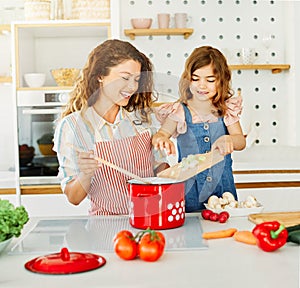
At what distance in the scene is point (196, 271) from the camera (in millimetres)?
1204

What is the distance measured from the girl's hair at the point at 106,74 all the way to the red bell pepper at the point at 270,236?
Answer: 2.28 feet

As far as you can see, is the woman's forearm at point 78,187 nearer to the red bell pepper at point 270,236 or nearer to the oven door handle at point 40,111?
the red bell pepper at point 270,236

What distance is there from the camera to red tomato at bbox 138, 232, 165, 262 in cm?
126

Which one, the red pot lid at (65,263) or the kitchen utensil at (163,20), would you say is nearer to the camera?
the red pot lid at (65,263)

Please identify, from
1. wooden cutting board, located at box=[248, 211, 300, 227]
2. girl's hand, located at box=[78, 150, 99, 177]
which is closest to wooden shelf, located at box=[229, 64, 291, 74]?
wooden cutting board, located at box=[248, 211, 300, 227]

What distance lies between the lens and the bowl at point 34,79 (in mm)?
3404

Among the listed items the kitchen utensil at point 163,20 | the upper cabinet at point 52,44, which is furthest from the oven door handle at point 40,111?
the kitchen utensil at point 163,20

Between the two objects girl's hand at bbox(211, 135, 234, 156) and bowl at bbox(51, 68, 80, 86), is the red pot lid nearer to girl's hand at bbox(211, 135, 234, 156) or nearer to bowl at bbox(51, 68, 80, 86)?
girl's hand at bbox(211, 135, 234, 156)

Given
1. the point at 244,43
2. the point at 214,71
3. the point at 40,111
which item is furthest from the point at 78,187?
the point at 244,43

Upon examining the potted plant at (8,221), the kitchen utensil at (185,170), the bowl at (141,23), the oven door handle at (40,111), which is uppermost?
the bowl at (141,23)

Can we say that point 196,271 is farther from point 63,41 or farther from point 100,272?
point 63,41

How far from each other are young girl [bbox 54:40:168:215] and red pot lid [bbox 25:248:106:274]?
502mm

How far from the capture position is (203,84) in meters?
2.04

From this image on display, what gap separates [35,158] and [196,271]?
2.33m
